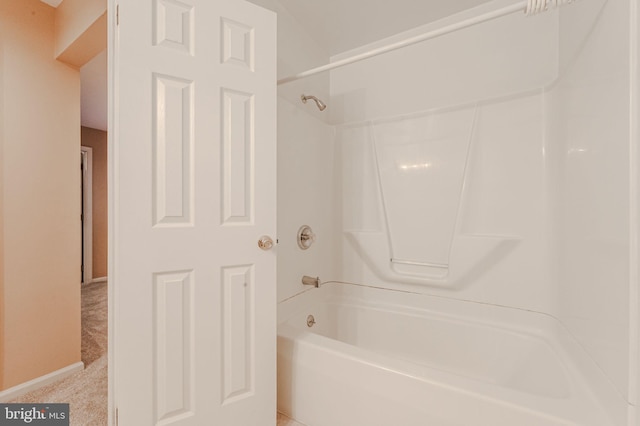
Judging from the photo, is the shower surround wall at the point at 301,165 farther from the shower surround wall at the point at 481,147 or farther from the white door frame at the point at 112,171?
the white door frame at the point at 112,171

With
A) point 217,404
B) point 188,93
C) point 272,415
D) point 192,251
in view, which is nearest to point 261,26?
point 188,93

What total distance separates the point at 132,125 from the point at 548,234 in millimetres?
2056

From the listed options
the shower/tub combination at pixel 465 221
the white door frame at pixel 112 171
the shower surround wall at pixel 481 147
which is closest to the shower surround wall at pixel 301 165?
the shower/tub combination at pixel 465 221

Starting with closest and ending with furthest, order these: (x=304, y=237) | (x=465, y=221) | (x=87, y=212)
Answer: (x=465, y=221), (x=304, y=237), (x=87, y=212)

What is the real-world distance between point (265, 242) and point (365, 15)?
1646 mm

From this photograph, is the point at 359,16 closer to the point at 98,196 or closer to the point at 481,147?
the point at 481,147

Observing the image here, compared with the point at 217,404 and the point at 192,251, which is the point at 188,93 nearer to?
the point at 192,251

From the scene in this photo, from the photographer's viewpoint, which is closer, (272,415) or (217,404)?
(217,404)

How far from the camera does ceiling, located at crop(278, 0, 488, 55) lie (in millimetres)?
1683

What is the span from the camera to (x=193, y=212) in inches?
42.1

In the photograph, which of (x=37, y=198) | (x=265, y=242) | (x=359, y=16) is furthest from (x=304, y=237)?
(x=37, y=198)

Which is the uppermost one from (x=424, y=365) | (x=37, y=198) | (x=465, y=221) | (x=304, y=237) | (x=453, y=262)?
(x=37, y=198)

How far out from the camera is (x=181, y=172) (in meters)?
1.05

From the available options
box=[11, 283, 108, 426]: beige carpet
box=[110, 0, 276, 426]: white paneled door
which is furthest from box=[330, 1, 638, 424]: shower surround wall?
box=[11, 283, 108, 426]: beige carpet
